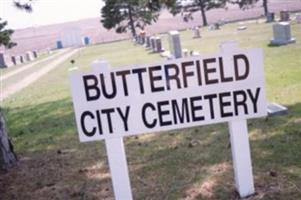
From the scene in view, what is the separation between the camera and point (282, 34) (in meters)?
19.6

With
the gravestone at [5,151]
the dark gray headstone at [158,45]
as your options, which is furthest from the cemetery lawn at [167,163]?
the dark gray headstone at [158,45]

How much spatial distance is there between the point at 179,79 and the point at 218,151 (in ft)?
6.92

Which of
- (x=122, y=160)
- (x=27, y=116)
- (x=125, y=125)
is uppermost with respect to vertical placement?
(x=125, y=125)

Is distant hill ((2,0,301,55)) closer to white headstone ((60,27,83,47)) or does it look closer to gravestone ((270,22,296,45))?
white headstone ((60,27,83,47))

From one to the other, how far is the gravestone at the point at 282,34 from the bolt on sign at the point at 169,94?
1546 cm

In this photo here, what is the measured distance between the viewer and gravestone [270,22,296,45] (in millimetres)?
19044

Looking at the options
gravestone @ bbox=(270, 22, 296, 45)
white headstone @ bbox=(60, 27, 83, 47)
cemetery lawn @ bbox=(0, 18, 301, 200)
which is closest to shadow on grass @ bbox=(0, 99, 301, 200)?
cemetery lawn @ bbox=(0, 18, 301, 200)

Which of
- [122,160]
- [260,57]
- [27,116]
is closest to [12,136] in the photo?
[27,116]

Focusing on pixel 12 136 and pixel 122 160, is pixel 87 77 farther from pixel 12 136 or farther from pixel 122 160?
pixel 12 136

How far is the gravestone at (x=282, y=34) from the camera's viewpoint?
19044mm

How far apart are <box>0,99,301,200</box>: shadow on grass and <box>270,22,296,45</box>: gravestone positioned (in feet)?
38.7

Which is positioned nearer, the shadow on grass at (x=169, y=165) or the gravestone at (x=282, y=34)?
the shadow on grass at (x=169, y=165)

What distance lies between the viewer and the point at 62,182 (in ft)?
17.8

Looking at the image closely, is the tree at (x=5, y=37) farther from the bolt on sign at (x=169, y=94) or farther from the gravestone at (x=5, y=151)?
the bolt on sign at (x=169, y=94)
